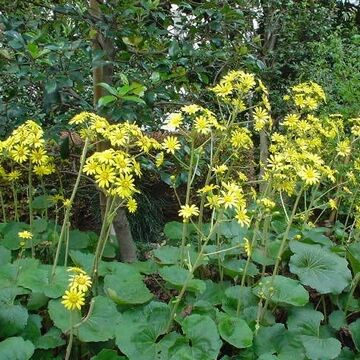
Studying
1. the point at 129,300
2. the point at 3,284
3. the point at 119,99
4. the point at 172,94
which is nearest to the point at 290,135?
the point at 172,94

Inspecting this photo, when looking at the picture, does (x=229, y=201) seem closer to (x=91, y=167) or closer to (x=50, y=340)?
(x=91, y=167)

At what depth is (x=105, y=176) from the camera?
139cm

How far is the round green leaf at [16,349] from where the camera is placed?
1.41 m

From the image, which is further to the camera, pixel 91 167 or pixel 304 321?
pixel 304 321

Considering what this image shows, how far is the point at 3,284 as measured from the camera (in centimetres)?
164

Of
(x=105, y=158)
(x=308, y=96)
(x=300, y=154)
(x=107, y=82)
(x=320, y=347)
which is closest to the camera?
(x=105, y=158)

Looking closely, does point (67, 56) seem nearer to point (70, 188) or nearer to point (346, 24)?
point (70, 188)

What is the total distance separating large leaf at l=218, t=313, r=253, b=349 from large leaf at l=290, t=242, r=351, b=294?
1.09 ft

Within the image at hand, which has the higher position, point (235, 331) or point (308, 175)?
point (308, 175)

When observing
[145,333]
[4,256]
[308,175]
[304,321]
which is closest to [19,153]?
[4,256]

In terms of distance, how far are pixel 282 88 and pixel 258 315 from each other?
3.77 meters

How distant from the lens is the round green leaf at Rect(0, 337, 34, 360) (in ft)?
4.63

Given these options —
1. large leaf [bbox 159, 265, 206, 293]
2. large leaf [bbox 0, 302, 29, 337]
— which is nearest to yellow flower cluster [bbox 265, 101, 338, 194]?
large leaf [bbox 159, 265, 206, 293]

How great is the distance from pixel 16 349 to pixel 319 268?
3.65 feet
